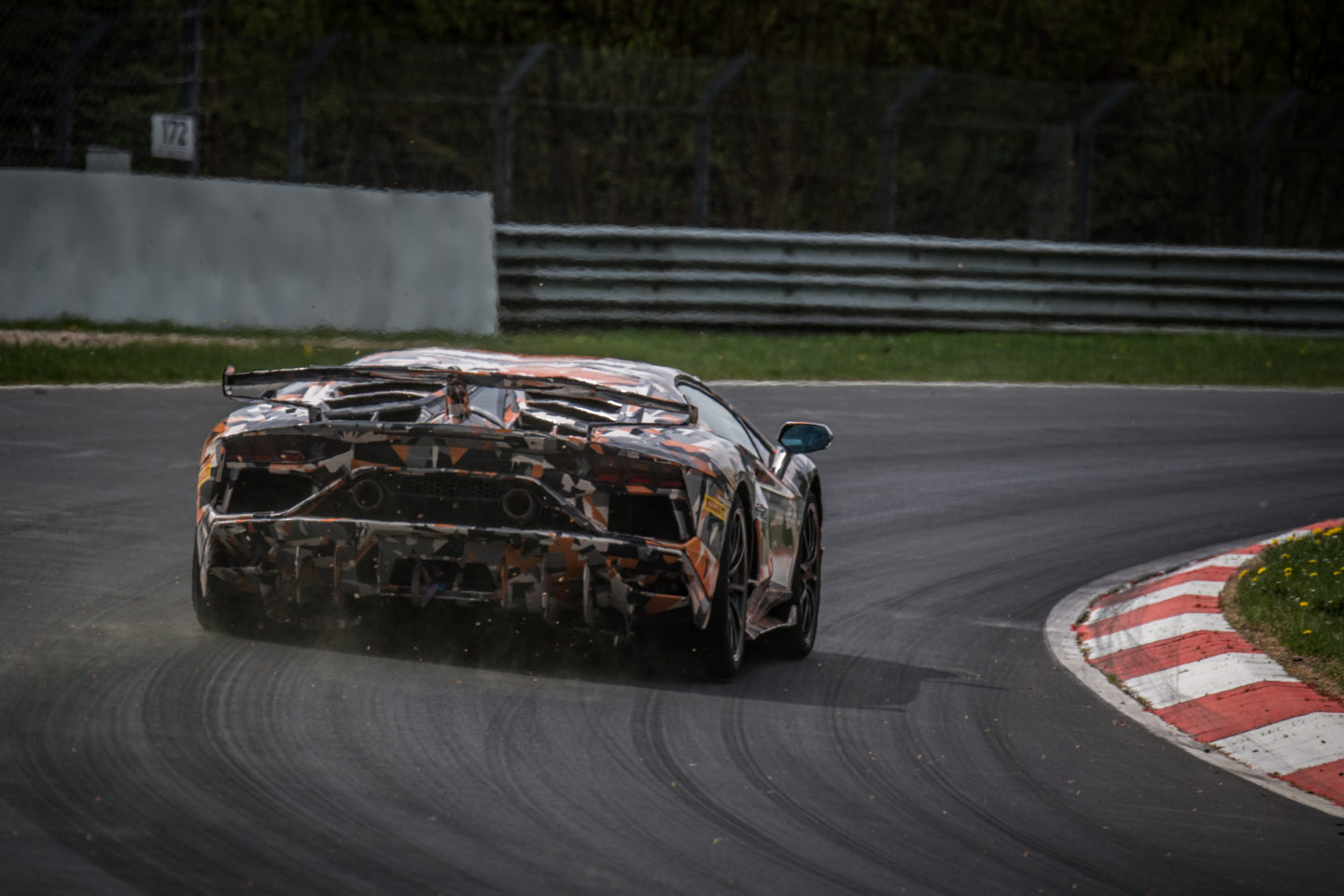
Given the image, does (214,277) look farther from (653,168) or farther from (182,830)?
(182,830)

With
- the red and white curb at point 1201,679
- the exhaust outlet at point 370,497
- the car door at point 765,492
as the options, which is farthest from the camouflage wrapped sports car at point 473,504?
the red and white curb at point 1201,679

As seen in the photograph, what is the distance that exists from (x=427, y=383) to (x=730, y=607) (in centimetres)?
129

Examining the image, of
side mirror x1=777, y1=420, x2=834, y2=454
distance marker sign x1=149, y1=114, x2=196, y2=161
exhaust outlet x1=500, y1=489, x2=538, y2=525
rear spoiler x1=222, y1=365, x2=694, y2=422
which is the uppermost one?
distance marker sign x1=149, y1=114, x2=196, y2=161

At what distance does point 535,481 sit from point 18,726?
1760 millimetres

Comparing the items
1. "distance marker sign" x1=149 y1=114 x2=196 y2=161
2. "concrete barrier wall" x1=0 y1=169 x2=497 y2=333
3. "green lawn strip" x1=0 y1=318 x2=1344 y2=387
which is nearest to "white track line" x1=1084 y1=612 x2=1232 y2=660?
"green lawn strip" x1=0 y1=318 x2=1344 y2=387

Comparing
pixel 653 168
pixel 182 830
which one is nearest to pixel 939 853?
pixel 182 830

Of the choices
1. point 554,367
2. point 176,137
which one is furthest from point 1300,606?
point 176,137

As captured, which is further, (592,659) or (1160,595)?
(1160,595)

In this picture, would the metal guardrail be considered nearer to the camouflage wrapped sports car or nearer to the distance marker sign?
the distance marker sign

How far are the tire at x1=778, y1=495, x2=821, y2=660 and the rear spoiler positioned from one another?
4.14 feet

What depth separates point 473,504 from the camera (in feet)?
21.4

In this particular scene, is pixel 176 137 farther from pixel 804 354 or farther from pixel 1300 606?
pixel 1300 606

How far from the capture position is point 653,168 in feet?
74.3

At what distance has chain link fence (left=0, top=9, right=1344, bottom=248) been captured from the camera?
61.9ft
